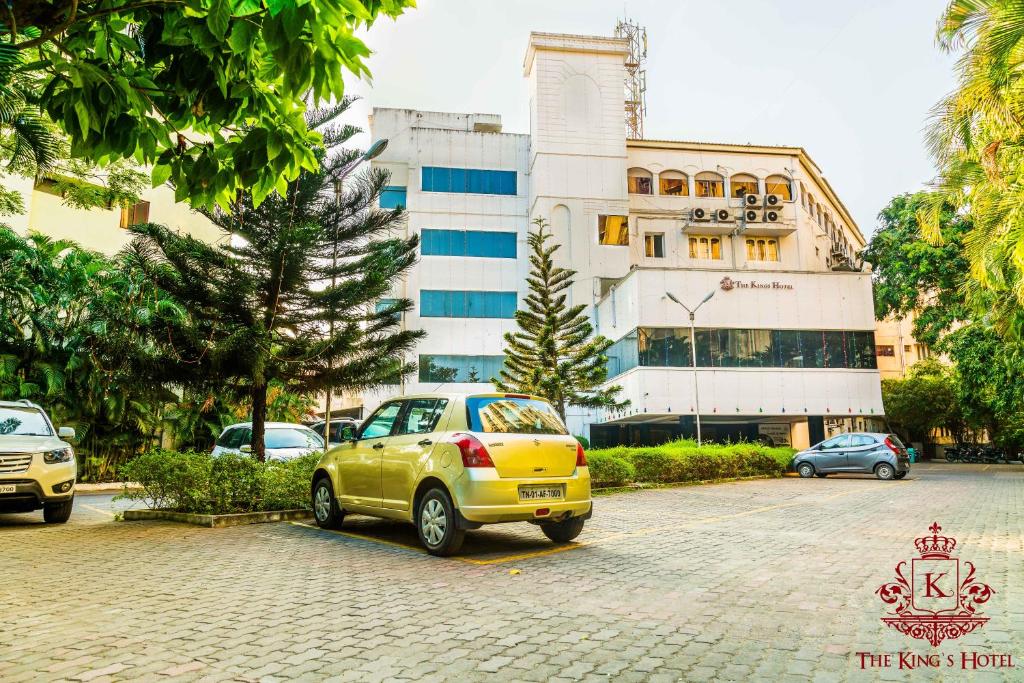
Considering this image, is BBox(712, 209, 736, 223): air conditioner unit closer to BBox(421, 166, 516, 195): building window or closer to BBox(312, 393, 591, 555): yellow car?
BBox(421, 166, 516, 195): building window

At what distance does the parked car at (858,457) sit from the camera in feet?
78.9

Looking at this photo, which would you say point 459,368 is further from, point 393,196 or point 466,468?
point 466,468

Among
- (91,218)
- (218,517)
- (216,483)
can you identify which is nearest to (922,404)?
(91,218)

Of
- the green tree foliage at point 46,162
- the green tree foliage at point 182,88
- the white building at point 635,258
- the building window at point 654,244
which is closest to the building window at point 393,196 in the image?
the white building at point 635,258

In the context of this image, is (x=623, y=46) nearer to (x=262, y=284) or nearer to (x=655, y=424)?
(x=655, y=424)

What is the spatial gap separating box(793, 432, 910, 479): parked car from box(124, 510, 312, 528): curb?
20.2 metres

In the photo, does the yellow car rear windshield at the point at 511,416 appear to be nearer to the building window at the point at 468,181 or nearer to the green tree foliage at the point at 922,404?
the building window at the point at 468,181

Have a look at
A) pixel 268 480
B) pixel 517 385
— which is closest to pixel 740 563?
pixel 268 480

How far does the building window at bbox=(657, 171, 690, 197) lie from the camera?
135 feet

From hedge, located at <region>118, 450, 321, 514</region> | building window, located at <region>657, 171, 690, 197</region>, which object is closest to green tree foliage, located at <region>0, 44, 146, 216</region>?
hedge, located at <region>118, 450, 321, 514</region>

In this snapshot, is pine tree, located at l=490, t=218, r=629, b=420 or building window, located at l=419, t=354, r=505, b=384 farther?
building window, located at l=419, t=354, r=505, b=384

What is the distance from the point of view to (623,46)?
137 ft

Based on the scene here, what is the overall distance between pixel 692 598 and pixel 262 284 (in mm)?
10387

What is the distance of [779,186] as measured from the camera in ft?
138
